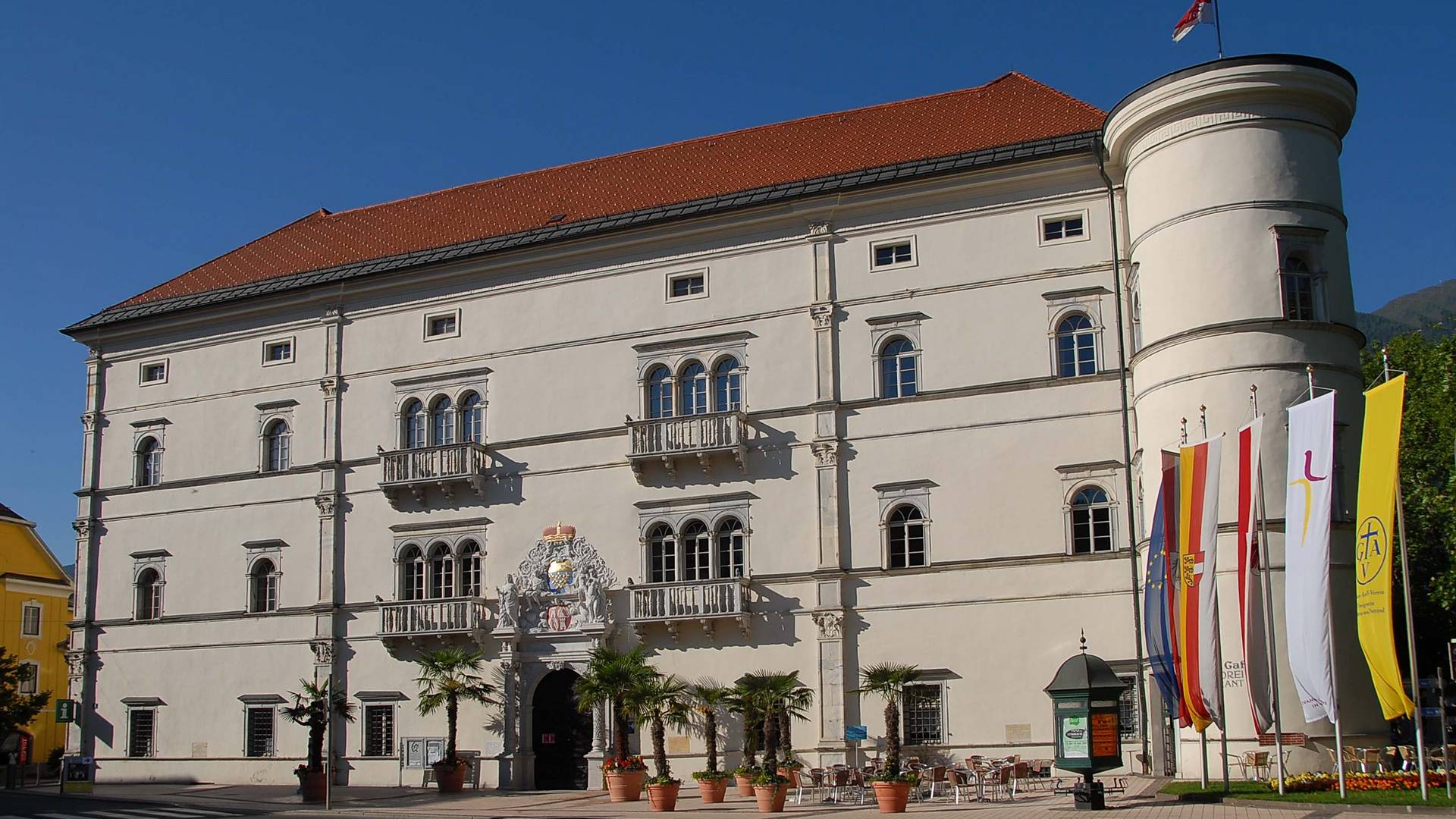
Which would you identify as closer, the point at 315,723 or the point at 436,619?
the point at 315,723

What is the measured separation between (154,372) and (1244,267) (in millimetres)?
30535

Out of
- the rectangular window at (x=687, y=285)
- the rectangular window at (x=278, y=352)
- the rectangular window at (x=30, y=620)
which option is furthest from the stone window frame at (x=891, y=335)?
the rectangular window at (x=30, y=620)

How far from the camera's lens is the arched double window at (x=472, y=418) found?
3644cm

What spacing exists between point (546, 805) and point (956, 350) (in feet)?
43.4

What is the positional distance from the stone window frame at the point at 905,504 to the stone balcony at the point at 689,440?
11.4 ft

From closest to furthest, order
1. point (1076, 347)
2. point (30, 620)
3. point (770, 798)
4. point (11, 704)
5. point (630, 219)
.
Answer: point (770, 798), point (1076, 347), point (630, 219), point (11, 704), point (30, 620)

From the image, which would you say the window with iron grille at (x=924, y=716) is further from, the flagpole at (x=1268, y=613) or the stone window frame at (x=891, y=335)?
the flagpole at (x=1268, y=613)


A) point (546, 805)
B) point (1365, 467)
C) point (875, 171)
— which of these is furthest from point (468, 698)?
point (1365, 467)

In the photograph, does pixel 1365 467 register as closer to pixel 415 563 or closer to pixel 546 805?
pixel 546 805

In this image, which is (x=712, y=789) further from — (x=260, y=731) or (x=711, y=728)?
(x=260, y=731)

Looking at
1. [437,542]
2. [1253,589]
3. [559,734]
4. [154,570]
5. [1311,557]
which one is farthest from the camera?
[154,570]

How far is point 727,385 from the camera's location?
1339 inches

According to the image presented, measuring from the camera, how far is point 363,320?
38469mm

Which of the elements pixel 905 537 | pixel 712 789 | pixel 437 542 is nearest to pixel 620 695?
pixel 712 789
